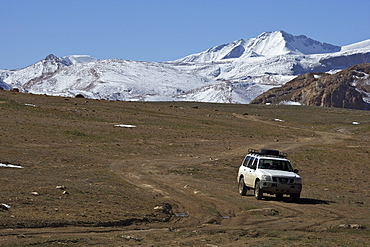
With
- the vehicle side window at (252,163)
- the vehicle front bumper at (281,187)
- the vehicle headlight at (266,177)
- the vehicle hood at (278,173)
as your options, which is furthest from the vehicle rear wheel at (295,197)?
the vehicle side window at (252,163)

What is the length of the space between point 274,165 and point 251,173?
115cm

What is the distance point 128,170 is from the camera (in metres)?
36.4

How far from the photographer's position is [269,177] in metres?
25.1

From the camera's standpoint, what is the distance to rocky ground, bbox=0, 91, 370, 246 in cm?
1627

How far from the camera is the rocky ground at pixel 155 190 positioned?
16.3 m

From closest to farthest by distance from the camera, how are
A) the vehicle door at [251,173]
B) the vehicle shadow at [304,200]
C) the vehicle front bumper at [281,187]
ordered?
the vehicle front bumper at [281,187] < the vehicle shadow at [304,200] < the vehicle door at [251,173]

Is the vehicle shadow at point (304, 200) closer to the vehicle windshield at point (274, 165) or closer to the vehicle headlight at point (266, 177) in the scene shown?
the vehicle windshield at point (274, 165)

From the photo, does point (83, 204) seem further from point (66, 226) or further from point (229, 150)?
point (229, 150)

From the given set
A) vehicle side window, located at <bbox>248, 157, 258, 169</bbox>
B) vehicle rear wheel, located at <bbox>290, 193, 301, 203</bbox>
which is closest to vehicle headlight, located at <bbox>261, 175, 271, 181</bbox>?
vehicle rear wheel, located at <bbox>290, 193, 301, 203</bbox>

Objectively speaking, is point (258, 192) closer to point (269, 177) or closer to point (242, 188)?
point (269, 177)

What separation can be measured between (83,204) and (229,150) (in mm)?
33928

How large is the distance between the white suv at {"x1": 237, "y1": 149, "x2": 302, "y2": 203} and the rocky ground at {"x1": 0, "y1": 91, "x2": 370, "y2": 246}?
0.52 meters

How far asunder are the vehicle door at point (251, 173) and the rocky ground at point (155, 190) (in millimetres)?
883

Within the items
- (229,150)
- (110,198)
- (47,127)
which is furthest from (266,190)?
(47,127)
